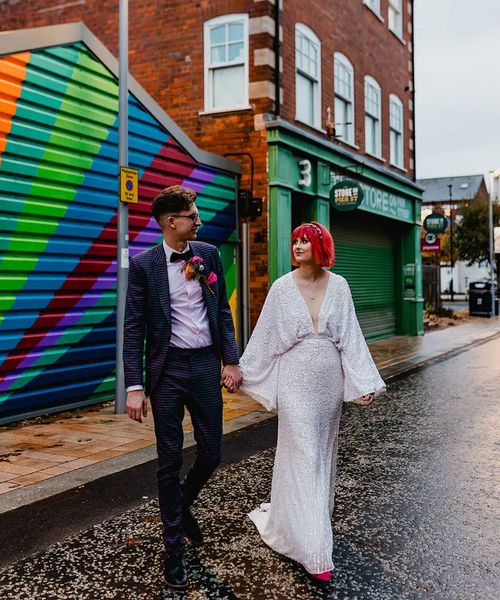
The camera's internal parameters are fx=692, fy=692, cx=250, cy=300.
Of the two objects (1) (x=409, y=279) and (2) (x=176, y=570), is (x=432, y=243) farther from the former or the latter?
(2) (x=176, y=570)

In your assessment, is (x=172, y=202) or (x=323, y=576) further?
(x=172, y=202)

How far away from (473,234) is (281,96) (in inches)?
1458

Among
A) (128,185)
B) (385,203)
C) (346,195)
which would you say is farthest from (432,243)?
(128,185)

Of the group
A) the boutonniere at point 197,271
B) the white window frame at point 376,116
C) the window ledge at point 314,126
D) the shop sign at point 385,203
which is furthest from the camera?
the white window frame at point 376,116

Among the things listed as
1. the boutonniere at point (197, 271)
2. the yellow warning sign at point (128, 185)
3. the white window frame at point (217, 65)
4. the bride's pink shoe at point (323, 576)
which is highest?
the white window frame at point (217, 65)

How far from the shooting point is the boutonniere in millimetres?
3652

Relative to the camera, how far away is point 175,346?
3637 mm

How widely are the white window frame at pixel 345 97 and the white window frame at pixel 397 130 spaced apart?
296 centimetres

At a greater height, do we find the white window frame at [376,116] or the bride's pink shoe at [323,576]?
the white window frame at [376,116]

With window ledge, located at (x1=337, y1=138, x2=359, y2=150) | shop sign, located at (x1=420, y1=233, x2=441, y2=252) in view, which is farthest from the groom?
shop sign, located at (x1=420, y1=233, x2=441, y2=252)

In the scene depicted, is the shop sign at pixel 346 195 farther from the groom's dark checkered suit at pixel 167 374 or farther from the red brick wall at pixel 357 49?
the groom's dark checkered suit at pixel 167 374

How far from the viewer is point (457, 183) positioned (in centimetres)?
8500

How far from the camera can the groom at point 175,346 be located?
3578 mm

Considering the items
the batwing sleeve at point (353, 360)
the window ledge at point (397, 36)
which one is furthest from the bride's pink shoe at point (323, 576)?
the window ledge at point (397, 36)
